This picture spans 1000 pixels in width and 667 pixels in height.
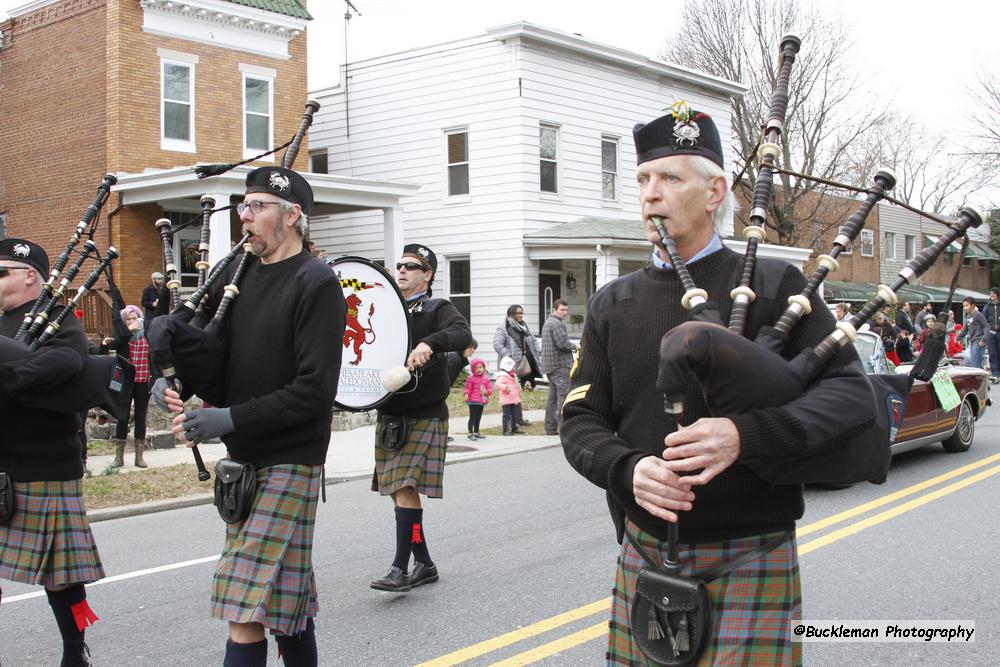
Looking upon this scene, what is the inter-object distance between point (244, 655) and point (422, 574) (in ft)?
8.91

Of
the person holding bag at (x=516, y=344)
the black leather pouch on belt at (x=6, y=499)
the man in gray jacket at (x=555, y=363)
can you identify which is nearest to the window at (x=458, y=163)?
the person holding bag at (x=516, y=344)

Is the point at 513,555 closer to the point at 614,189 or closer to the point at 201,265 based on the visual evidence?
the point at 201,265

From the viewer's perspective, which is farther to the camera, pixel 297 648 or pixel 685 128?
pixel 297 648

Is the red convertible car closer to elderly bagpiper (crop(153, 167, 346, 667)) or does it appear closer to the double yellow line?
the double yellow line

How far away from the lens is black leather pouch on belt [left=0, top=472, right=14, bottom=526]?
13.5 feet

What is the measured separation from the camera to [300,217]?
3812mm

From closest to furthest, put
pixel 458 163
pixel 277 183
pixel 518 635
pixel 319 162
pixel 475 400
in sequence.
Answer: pixel 277 183, pixel 518 635, pixel 475 400, pixel 458 163, pixel 319 162

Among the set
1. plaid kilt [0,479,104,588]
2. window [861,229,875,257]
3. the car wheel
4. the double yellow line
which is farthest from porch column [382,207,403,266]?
window [861,229,875,257]

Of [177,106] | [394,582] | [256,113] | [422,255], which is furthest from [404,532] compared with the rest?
[256,113]

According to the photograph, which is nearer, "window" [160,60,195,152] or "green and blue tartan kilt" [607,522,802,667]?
"green and blue tartan kilt" [607,522,802,667]

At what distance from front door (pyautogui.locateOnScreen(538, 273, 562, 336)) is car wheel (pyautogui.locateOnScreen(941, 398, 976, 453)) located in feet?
39.0

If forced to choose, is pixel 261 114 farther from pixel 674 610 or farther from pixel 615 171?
pixel 674 610

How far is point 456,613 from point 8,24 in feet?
66.2

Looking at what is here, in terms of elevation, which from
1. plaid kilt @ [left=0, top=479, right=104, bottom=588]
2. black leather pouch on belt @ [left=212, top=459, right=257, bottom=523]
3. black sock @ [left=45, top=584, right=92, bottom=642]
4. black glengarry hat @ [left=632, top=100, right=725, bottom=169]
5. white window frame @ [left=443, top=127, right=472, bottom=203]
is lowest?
black sock @ [left=45, top=584, right=92, bottom=642]
